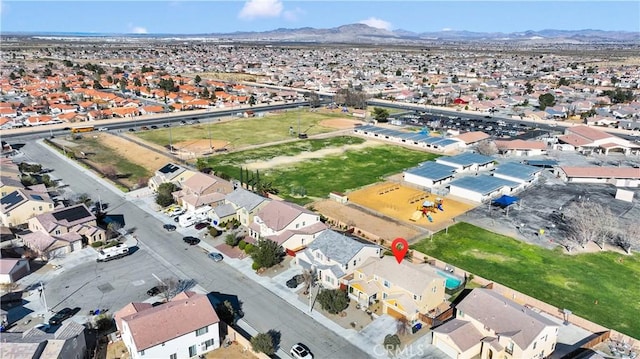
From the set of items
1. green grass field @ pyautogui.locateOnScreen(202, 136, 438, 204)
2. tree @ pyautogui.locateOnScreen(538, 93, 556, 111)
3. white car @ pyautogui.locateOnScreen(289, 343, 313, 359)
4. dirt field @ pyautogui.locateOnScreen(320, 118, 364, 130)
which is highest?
tree @ pyautogui.locateOnScreen(538, 93, 556, 111)

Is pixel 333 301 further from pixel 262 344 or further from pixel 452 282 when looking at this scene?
pixel 452 282

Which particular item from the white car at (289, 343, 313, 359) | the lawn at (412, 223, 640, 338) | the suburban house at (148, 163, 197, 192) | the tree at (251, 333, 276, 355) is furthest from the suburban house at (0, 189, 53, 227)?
the lawn at (412, 223, 640, 338)

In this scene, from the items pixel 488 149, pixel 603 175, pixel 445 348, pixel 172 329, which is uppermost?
pixel 172 329

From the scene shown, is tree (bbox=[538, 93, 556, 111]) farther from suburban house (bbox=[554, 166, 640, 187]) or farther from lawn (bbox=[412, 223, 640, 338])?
lawn (bbox=[412, 223, 640, 338])

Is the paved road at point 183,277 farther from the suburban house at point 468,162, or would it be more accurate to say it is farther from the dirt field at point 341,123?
the dirt field at point 341,123

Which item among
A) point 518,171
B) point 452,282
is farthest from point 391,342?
point 518,171

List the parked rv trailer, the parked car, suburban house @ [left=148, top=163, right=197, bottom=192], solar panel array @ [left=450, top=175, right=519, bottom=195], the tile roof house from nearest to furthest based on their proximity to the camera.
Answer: the parked rv trailer
the parked car
the tile roof house
solar panel array @ [left=450, top=175, right=519, bottom=195]
suburban house @ [left=148, top=163, right=197, bottom=192]

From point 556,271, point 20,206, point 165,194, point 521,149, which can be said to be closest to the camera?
point 556,271
